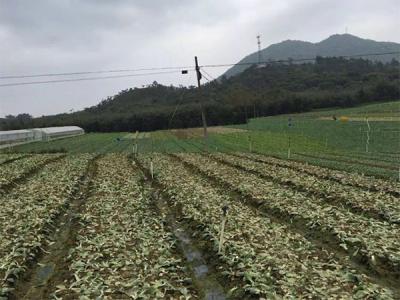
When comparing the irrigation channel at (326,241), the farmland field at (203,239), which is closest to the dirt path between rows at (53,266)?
the farmland field at (203,239)

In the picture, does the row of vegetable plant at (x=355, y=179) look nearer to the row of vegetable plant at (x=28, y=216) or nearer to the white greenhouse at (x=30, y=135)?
the row of vegetable plant at (x=28, y=216)

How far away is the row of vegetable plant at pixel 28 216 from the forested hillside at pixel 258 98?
7151 centimetres

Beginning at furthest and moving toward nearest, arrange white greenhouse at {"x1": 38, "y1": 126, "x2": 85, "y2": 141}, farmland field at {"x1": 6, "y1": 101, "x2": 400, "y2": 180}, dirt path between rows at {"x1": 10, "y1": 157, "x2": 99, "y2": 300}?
white greenhouse at {"x1": 38, "y1": 126, "x2": 85, "y2": 141} → farmland field at {"x1": 6, "y1": 101, "x2": 400, "y2": 180} → dirt path between rows at {"x1": 10, "y1": 157, "x2": 99, "y2": 300}

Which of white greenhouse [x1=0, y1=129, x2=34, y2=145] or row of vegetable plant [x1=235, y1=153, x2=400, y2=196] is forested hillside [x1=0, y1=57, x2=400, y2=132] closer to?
white greenhouse [x1=0, y1=129, x2=34, y2=145]

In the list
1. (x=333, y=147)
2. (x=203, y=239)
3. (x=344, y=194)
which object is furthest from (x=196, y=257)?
(x=333, y=147)

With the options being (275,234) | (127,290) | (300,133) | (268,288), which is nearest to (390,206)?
(275,234)

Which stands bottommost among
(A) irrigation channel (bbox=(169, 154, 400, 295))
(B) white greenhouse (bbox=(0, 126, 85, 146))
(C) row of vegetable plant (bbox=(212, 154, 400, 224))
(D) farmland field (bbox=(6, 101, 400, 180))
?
(D) farmland field (bbox=(6, 101, 400, 180))

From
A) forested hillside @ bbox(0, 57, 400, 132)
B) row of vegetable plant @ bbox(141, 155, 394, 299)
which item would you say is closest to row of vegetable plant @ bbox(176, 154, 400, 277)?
row of vegetable plant @ bbox(141, 155, 394, 299)

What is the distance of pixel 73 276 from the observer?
33.0 ft

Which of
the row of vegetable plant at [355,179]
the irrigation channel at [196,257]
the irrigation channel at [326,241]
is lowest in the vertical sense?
the row of vegetable plant at [355,179]

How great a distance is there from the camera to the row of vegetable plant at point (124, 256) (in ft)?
29.8

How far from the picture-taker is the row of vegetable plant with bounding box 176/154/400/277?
1079 cm

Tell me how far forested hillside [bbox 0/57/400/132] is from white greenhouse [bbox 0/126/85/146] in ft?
67.8

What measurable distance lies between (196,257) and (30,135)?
7274 cm
